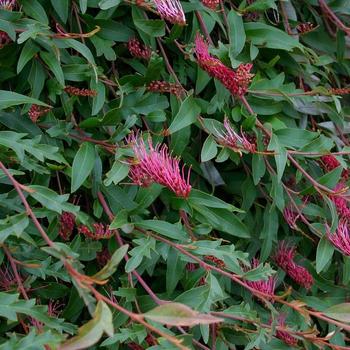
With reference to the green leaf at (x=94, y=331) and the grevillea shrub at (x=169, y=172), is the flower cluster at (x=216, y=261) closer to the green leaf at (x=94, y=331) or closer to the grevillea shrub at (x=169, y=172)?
the grevillea shrub at (x=169, y=172)

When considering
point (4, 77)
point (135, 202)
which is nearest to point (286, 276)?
point (135, 202)

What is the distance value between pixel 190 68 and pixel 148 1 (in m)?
0.21

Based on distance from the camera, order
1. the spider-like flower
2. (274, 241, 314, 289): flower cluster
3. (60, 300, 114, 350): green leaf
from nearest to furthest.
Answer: (60, 300, 114, 350): green leaf → the spider-like flower → (274, 241, 314, 289): flower cluster

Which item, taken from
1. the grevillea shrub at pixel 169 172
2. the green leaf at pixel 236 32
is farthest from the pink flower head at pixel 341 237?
the green leaf at pixel 236 32

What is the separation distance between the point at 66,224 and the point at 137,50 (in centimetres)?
37

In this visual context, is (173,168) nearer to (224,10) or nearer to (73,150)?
(73,150)

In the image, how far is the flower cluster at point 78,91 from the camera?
123 cm

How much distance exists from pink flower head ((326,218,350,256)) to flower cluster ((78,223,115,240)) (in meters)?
0.38

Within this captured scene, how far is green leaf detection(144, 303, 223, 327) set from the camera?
780mm

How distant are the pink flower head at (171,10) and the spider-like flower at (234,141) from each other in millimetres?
188

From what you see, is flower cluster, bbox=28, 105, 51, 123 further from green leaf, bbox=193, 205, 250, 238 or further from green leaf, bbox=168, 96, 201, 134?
green leaf, bbox=193, 205, 250, 238

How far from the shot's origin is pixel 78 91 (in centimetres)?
125

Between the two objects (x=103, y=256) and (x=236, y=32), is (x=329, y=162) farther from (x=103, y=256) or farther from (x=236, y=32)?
(x=103, y=256)

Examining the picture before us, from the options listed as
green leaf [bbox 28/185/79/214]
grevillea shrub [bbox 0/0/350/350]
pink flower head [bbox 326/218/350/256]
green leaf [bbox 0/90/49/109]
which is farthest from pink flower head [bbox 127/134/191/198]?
pink flower head [bbox 326/218/350/256]
